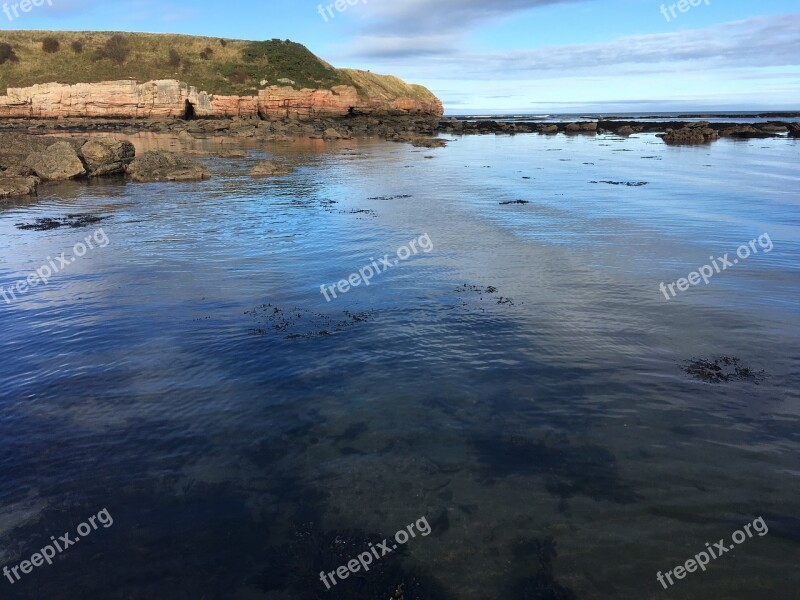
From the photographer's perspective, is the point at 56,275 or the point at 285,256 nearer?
the point at 56,275

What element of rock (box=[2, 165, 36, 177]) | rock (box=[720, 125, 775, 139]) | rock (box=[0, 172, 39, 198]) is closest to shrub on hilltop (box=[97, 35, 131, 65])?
rock (box=[2, 165, 36, 177])

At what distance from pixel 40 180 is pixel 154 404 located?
29824 mm

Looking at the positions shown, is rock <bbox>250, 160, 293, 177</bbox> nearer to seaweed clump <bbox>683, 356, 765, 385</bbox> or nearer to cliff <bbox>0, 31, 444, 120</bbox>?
seaweed clump <bbox>683, 356, 765, 385</bbox>

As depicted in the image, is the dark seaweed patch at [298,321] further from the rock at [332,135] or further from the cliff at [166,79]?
the cliff at [166,79]

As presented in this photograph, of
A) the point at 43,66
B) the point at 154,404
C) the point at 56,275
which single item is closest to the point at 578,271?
the point at 154,404

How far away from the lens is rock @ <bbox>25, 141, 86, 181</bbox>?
30172 mm

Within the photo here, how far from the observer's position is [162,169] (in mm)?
31484

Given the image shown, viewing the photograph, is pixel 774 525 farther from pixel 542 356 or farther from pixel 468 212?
pixel 468 212

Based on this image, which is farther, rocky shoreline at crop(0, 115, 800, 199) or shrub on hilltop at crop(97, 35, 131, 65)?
shrub on hilltop at crop(97, 35, 131, 65)

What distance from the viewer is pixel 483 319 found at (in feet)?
33.5

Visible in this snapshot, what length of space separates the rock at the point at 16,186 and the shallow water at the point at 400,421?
13372 mm

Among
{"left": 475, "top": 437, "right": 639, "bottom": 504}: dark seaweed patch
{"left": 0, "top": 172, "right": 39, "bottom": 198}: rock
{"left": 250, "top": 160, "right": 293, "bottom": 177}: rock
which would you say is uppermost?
{"left": 250, "top": 160, "right": 293, "bottom": 177}: rock

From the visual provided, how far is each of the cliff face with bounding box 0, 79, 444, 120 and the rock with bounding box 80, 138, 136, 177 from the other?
66.1m

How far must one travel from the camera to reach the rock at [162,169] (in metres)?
31.2
